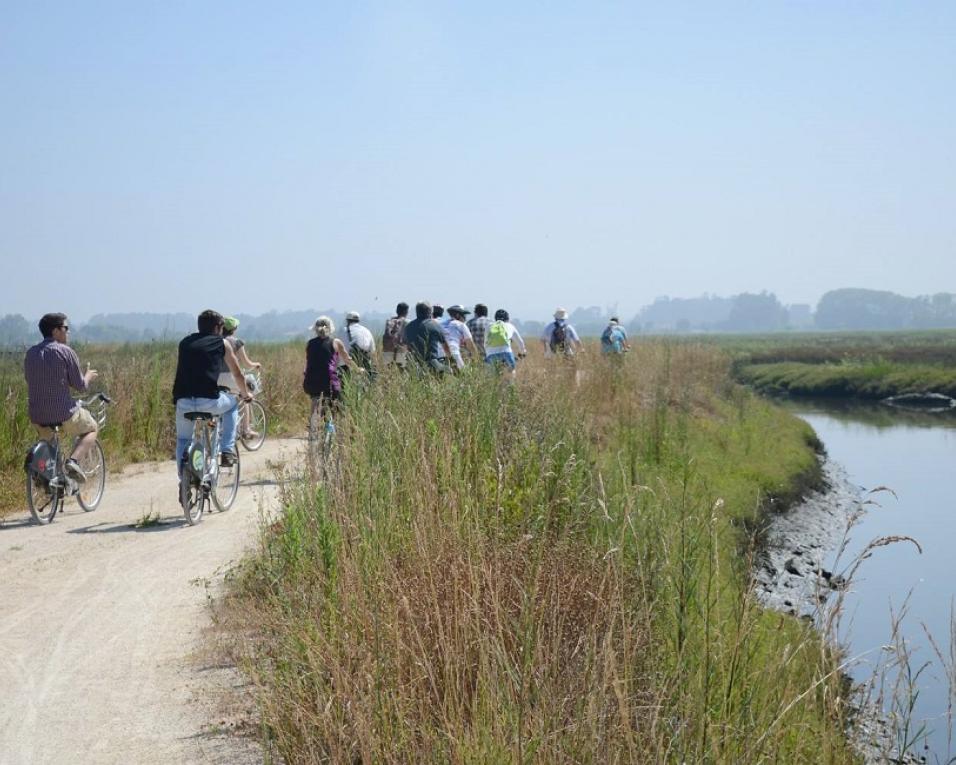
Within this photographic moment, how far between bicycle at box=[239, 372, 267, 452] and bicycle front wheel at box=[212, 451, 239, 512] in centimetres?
344

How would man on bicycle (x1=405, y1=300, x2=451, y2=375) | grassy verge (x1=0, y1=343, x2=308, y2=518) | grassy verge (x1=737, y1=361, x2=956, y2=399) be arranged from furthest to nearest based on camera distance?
grassy verge (x1=737, y1=361, x2=956, y2=399) → man on bicycle (x1=405, y1=300, x2=451, y2=375) → grassy verge (x1=0, y1=343, x2=308, y2=518)

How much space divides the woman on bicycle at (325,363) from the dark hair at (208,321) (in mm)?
2058

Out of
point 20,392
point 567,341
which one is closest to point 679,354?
point 567,341

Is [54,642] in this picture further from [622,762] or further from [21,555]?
[622,762]

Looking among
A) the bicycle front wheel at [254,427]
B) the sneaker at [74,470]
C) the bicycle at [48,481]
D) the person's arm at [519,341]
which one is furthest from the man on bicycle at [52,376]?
the person's arm at [519,341]

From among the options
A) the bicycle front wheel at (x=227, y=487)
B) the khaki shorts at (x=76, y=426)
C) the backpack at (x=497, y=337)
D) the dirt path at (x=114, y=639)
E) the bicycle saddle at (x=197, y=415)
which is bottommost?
the dirt path at (x=114, y=639)

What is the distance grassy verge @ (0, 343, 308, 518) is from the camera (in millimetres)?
12750

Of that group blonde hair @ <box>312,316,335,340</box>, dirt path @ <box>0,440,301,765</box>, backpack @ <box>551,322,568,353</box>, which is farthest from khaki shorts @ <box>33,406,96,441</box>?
backpack @ <box>551,322,568,353</box>

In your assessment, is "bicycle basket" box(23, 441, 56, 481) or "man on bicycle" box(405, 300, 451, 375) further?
"man on bicycle" box(405, 300, 451, 375)

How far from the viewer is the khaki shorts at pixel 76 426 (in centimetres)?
1098

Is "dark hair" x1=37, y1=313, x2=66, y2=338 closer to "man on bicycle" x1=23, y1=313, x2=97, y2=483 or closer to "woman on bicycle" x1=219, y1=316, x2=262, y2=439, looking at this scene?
"man on bicycle" x1=23, y1=313, x2=97, y2=483

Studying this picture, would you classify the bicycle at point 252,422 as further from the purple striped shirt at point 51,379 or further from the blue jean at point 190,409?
the purple striped shirt at point 51,379

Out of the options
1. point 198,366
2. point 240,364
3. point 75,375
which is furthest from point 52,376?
point 240,364

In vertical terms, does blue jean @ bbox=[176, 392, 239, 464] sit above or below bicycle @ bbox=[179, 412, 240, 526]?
above
